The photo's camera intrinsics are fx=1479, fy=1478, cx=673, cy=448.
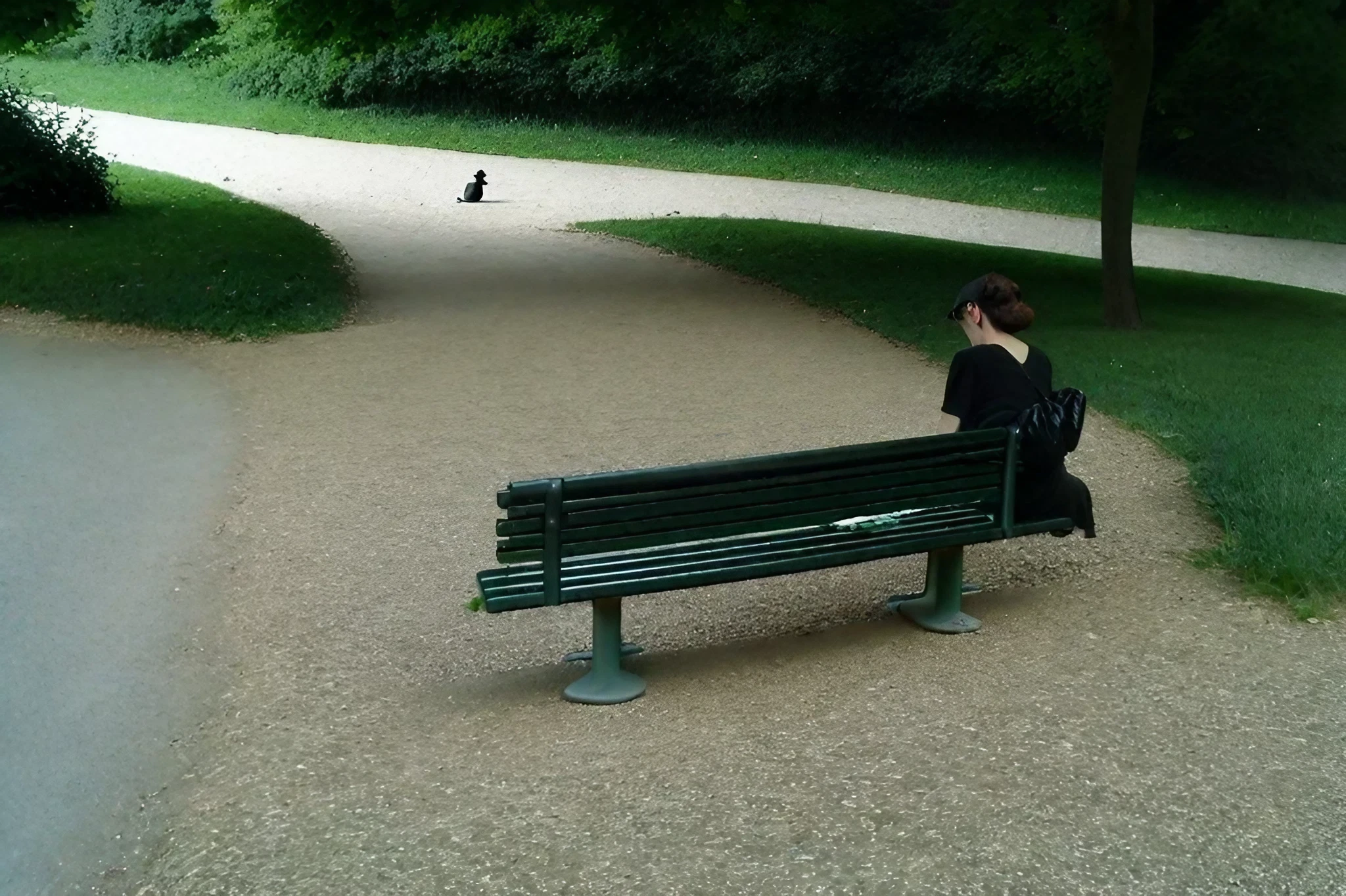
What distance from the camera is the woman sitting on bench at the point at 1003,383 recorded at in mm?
5551

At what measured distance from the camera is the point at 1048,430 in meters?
5.48

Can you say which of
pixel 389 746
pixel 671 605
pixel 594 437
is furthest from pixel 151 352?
pixel 389 746

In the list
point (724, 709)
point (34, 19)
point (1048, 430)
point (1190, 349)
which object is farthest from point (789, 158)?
point (724, 709)

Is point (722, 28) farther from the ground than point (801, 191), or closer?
farther from the ground

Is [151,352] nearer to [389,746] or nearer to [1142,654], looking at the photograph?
[389,746]

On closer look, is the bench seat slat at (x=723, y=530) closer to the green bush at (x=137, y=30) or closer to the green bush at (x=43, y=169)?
the green bush at (x=43, y=169)

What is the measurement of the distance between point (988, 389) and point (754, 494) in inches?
44.1

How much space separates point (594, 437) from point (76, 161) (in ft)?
31.5

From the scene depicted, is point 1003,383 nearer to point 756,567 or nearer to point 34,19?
point 756,567

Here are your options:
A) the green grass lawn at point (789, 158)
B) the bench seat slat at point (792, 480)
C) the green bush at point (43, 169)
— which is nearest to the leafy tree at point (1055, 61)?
the green grass lawn at point (789, 158)

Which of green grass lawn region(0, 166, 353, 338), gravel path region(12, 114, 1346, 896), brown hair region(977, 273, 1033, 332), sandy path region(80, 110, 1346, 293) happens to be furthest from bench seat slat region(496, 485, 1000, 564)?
sandy path region(80, 110, 1346, 293)

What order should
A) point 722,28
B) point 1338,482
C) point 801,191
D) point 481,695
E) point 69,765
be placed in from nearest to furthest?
1. point 69,765
2. point 481,695
3. point 1338,482
4. point 801,191
5. point 722,28

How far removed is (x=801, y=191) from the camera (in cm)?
2319

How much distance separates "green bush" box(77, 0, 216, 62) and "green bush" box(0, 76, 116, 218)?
22984 mm
